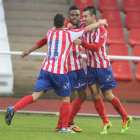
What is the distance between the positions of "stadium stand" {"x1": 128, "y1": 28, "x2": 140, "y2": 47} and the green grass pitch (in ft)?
10.3

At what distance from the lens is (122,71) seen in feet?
28.5

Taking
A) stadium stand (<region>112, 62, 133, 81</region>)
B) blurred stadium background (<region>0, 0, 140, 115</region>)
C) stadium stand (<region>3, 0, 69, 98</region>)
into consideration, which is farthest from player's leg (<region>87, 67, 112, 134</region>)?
stadium stand (<region>3, 0, 69, 98</region>)

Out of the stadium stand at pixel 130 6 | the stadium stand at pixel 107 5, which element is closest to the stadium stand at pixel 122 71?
the stadium stand at pixel 107 5

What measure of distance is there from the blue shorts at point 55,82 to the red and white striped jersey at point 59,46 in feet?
0.20

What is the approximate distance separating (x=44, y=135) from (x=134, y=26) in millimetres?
6255

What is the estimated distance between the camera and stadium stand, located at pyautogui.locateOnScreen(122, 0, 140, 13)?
37.9ft

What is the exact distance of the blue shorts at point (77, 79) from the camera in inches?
239

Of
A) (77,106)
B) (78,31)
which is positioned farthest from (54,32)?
(77,106)

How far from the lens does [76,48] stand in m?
6.12

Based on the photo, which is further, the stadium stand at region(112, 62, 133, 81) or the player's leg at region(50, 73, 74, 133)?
the stadium stand at region(112, 62, 133, 81)

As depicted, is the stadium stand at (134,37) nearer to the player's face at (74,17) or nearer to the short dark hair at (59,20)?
the player's face at (74,17)

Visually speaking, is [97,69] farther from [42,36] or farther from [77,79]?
[42,36]

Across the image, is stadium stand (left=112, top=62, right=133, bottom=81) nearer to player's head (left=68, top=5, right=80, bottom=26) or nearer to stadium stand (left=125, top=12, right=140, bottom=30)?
stadium stand (left=125, top=12, right=140, bottom=30)

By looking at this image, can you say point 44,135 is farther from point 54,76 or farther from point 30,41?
point 30,41
